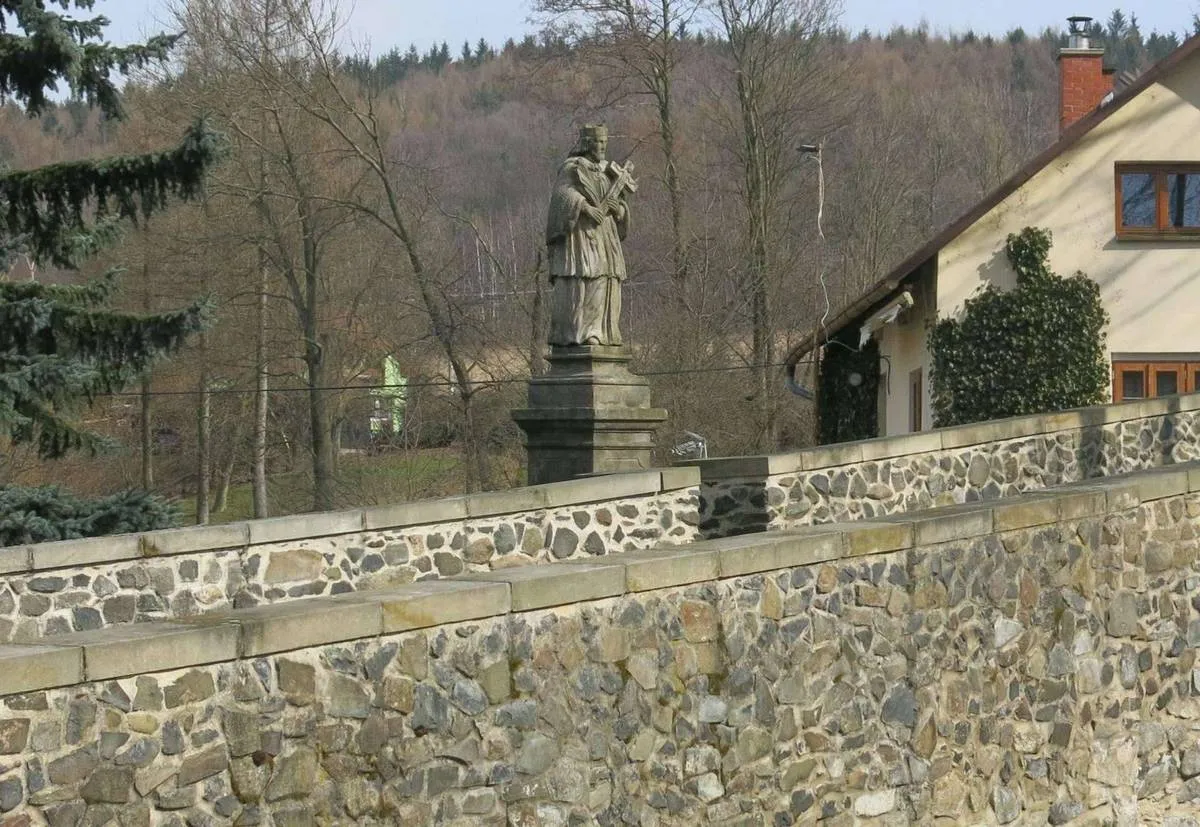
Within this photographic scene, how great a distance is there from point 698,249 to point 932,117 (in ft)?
54.7

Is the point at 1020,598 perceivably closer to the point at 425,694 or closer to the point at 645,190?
the point at 425,694

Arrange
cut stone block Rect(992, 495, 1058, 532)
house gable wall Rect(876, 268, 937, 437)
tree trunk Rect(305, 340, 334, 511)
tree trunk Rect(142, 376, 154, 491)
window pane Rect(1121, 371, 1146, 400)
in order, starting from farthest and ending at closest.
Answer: tree trunk Rect(142, 376, 154, 491)
tree trunk Rect(305, 340, 334, 511)
house gable wall Rect(876, 268, 937, 437)
window pane Rect(1121, 371, 1146, 400)
cut stone block Rect(992, 495, 1058, 532)

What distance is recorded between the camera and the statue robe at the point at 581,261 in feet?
49.1

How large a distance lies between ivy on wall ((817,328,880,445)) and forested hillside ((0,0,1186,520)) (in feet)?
19.9

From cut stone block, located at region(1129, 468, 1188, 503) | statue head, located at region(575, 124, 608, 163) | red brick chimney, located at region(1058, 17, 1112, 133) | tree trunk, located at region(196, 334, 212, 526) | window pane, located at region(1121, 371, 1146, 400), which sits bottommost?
tree trunk, located at region(196, 334, 212, 526)

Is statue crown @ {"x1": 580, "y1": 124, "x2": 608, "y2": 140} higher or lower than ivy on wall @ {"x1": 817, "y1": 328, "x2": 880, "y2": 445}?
higher

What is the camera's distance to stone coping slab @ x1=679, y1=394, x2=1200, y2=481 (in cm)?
1302

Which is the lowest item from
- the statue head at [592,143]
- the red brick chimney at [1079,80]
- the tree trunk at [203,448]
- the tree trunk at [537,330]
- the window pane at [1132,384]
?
the tree trunk at [203,448]

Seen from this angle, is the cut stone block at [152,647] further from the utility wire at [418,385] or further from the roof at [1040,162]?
the utility wire at [418,385]

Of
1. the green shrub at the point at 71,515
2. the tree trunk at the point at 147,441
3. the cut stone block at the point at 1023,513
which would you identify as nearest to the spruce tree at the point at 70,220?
the green shrub at the point at 71,515

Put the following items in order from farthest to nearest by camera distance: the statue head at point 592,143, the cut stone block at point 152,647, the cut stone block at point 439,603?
the statue head at point 592,143 → the cut stone block at point 439,603 → the cut stone block at point 152,647

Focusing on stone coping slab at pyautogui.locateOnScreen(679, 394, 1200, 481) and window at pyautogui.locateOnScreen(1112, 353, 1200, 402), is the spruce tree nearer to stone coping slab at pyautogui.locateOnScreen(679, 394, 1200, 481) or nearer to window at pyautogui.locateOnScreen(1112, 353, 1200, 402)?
stone coping slab at pyautogui.locateOnScreen(679, 394, 1200, 481)

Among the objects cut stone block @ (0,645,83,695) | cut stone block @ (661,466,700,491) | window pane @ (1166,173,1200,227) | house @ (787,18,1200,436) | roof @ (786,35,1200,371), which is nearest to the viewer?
cut stone block @ (0,645,83,695)

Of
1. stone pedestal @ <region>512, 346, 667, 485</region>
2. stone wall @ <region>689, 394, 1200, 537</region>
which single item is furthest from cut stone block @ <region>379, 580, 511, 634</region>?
stone pedestal @ <region>512, 346, 667, 485</region>
